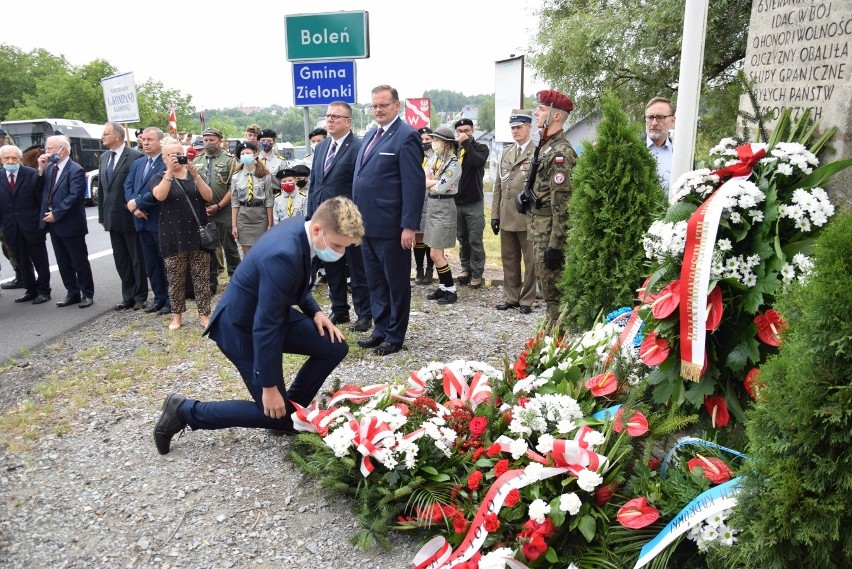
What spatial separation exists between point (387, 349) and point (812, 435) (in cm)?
427

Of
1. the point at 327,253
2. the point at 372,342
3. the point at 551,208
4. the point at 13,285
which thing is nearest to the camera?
the point at 327,253

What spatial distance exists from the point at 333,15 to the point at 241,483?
522 centimetres

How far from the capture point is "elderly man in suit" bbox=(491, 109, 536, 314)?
737 centimetres

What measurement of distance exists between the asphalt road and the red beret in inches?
216

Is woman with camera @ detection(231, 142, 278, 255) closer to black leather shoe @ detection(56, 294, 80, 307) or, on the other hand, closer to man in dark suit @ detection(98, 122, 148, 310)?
man in dark suit @ detection(98, 122, 148, 310)

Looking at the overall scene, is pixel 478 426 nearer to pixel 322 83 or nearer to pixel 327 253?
pixel 327 253

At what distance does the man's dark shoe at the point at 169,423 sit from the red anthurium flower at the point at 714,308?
3056 mm

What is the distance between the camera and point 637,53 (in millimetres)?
12883

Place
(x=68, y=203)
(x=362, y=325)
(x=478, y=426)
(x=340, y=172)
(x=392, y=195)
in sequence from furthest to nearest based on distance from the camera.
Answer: (x=68, y=203), (x=362, y=325), (x=340, y=172), (x=392, y=195), (x=478, y=426)

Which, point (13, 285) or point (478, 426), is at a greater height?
point (478, 426)

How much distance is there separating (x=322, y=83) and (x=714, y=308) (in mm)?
5626

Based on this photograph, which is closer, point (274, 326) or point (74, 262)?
point (274, 326)

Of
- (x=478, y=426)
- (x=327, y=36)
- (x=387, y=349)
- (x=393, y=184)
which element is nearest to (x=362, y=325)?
(x=387, y=349)

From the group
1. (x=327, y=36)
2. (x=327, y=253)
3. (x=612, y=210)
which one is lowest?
(x=327, y=253)
